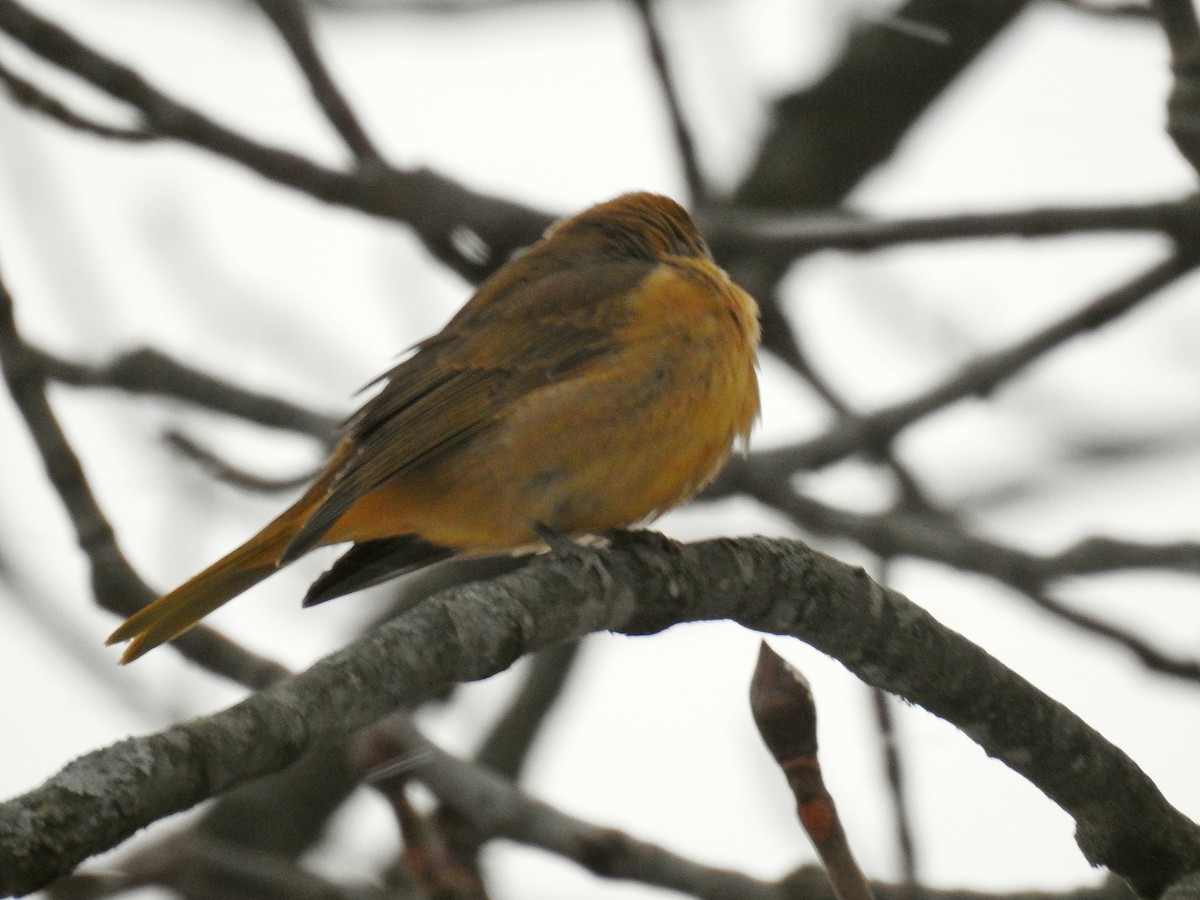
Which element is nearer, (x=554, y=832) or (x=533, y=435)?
(x=554, y=832)

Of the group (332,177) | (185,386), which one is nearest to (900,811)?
(332,177)

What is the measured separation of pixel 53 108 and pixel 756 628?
2.46 metres

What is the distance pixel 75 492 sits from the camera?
11.4 ft

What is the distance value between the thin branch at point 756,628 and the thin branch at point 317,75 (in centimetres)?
162

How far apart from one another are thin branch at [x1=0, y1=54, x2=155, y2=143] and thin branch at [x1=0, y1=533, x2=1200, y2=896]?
6.22ft

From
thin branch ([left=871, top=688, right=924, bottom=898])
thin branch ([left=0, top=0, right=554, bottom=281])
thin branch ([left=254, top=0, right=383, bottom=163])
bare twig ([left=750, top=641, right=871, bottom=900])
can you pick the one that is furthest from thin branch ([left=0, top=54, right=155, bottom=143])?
bare twig ([left=750, top=641, right=871, bottom=900])

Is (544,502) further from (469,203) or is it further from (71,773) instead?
(71,773)

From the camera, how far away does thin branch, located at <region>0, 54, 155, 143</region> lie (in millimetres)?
4457

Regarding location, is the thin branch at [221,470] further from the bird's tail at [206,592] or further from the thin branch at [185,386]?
the bird's tail at [206,592]

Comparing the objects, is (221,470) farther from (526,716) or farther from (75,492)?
(526,716)

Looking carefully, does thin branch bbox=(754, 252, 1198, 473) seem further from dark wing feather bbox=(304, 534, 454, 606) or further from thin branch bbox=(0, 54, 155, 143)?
thin branch bbox=(0, 54, 155, 143)

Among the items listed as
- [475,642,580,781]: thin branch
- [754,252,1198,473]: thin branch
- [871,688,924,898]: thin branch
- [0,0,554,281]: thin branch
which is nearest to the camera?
[871,688,924,898]: thin branch

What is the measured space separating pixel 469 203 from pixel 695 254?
105 cm

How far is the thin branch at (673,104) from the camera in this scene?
4.63m
